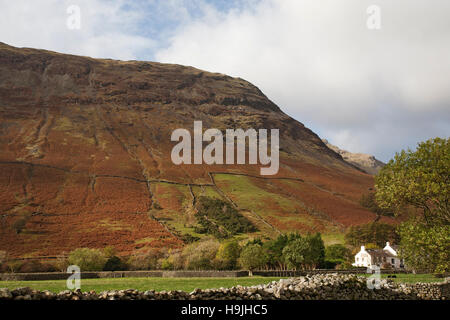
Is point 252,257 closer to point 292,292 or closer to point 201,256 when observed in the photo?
point 201,256

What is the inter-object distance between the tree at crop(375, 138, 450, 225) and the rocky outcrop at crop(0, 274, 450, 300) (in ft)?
16.0

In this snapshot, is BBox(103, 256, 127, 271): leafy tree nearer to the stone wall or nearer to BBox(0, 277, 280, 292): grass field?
the stone wall

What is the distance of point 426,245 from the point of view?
22.0 m

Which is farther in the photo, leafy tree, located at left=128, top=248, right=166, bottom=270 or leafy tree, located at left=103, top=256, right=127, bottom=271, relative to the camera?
leafy tree, located at left=128, top=248, right=166, bottom=270

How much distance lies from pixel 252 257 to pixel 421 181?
1580 inches

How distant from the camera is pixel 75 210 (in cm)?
9456

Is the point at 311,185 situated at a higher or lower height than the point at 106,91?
lower

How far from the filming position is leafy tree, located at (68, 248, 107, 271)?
58269mm

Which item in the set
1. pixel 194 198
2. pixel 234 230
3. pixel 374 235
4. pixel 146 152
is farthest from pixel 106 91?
pixel 374 235

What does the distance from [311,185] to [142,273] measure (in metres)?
97.5

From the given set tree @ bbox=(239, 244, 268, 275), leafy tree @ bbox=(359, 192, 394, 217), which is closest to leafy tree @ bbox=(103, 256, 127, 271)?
Result: tree @ bbox=(239, 244, 268, 275)

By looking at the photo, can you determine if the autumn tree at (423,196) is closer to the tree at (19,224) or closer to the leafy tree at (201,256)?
the leafy tree at (201,256)

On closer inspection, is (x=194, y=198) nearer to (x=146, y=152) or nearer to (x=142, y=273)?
(x=146, y=152)

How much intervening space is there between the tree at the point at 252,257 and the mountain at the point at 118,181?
2324 cm
